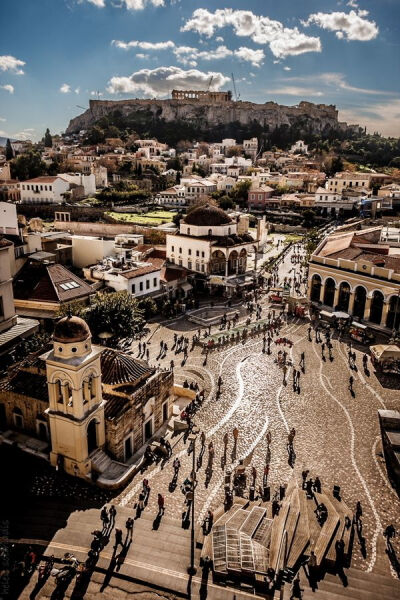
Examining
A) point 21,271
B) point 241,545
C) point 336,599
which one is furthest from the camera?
point 21,271

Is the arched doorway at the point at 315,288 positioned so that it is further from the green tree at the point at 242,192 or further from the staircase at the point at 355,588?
the green tree at the point at 242,192

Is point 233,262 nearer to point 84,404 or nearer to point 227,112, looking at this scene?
point 84,404

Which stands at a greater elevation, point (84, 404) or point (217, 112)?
point (217, 112)

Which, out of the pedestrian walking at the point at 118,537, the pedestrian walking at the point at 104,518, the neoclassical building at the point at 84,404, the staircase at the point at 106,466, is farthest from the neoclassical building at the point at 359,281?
the pedestrian walking at the point at 118,537

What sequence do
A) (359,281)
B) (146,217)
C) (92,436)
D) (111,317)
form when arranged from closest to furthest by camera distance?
1. (92,436)
2. (111,317)
3. (359,281)
4. (146,217)

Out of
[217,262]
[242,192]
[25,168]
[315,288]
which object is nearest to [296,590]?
[315,288]

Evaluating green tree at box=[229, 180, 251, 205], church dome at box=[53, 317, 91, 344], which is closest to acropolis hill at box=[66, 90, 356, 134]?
green tree at box=[229, 180, 251, 205]

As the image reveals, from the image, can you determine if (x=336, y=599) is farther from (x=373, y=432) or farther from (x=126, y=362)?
(x=126, y=362)

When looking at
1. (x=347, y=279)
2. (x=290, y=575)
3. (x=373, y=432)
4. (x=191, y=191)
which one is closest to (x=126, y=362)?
(x=290, y=575)
